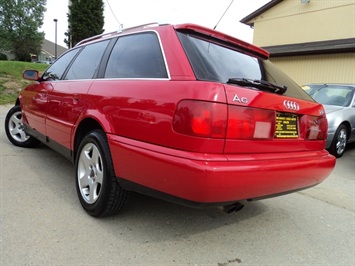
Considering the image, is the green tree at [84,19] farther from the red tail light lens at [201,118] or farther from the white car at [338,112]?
the red tail light lens at [201,118]

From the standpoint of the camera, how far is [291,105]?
257 centimetres

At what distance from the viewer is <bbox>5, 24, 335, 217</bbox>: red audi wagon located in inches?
82.2

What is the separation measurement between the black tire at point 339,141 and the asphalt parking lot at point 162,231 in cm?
241

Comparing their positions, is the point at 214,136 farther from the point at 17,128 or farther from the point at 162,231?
the point at 17,128

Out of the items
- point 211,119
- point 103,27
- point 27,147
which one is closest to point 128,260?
point 211,119

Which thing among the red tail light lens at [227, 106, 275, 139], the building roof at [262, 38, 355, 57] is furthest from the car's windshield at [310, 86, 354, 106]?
the building roof at [262, 38, 355, 57]

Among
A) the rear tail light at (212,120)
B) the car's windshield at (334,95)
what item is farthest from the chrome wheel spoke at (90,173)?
the car's windshield at (334,95)

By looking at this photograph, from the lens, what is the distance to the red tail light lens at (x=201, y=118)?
6.79 ft

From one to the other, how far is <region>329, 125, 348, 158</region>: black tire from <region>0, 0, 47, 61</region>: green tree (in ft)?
149

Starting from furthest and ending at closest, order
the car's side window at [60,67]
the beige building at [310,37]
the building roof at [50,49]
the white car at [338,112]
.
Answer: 1. the building roof at [50,49]
2. the beige building at [310,37]
3. the white car at [338,112]
4. the car's side window at [60,67]

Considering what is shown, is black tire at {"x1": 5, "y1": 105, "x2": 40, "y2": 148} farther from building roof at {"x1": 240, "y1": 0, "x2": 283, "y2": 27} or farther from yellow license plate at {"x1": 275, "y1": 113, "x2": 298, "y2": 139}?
building roof at {"x1": 240, "y1": 0, "x2": 283, "y2": 27}

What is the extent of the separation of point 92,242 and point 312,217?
2244 mm

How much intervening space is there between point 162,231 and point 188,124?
44.8 inches

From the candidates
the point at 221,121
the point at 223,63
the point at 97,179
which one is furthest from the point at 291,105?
the point at 97,179
